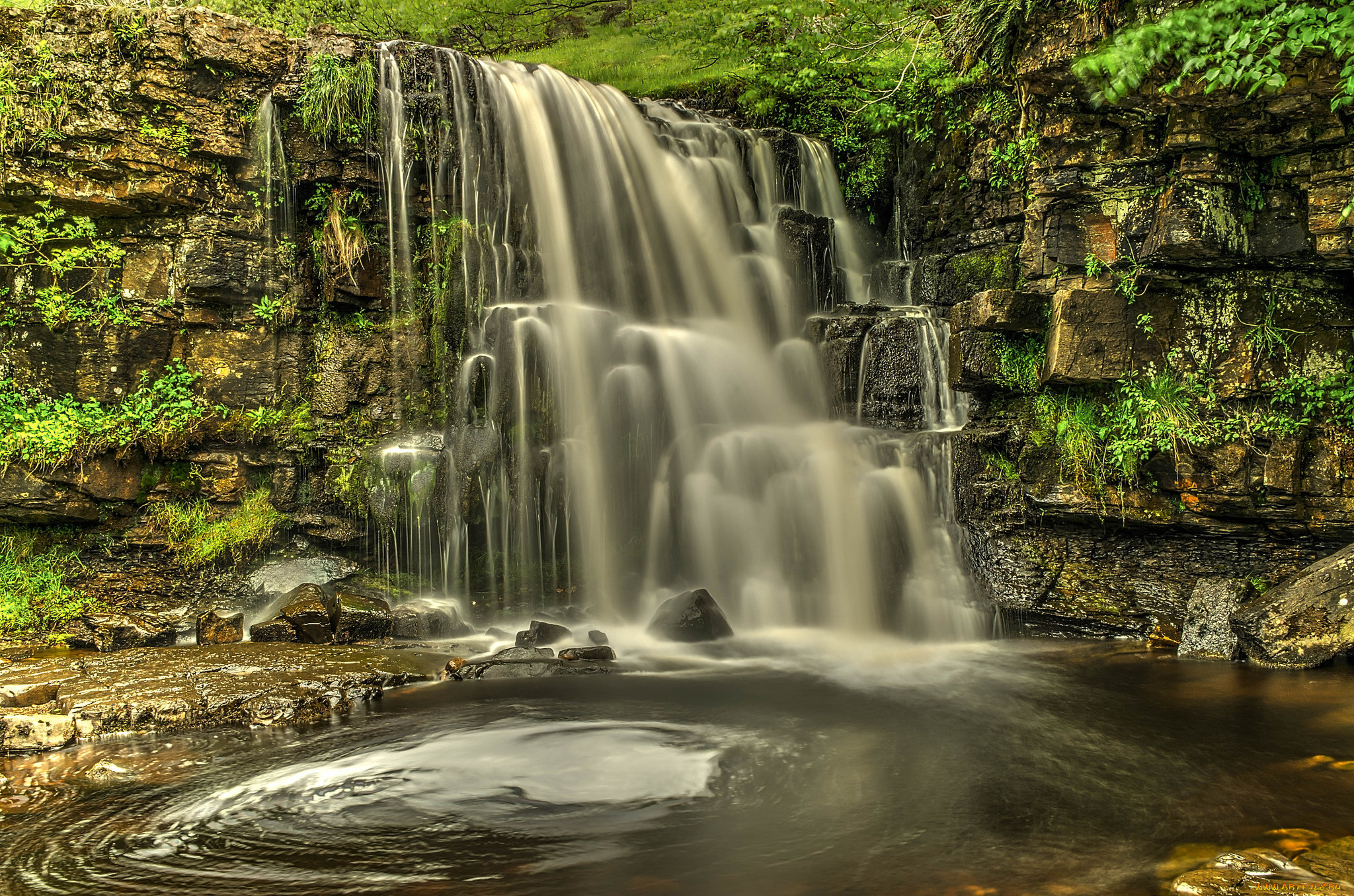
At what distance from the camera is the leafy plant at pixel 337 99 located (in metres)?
9.20

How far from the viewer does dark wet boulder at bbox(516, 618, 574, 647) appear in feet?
24.7

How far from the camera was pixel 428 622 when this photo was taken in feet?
26.3

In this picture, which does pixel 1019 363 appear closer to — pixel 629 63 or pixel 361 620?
pixel 361 620

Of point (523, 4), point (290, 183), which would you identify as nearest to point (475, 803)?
point (290, 183)

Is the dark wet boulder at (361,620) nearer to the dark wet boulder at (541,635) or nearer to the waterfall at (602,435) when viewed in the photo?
the waterfall at (602,435)

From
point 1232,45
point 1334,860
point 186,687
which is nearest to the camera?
point 1334,860

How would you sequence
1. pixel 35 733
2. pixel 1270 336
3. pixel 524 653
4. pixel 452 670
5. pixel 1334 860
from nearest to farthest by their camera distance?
pixel 1334 860 < pixel 35 733 < pixel 452 670 < pixel 524 653 < pixel 1270 336

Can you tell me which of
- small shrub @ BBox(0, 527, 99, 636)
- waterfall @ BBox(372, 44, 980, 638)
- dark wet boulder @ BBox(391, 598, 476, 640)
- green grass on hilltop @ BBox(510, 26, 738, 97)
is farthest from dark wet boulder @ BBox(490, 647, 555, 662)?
green grass on hilltop @ BBox(510, 26, 738, 97)

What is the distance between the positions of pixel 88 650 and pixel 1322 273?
11275 millimetres

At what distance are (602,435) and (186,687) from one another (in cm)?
454

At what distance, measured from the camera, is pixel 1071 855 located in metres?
3.50

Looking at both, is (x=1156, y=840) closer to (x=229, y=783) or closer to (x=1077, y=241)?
(x=229, y=783)

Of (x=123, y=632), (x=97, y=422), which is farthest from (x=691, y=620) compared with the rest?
(x=97, y=422)

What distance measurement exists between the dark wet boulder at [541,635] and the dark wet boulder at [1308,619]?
227 inches
